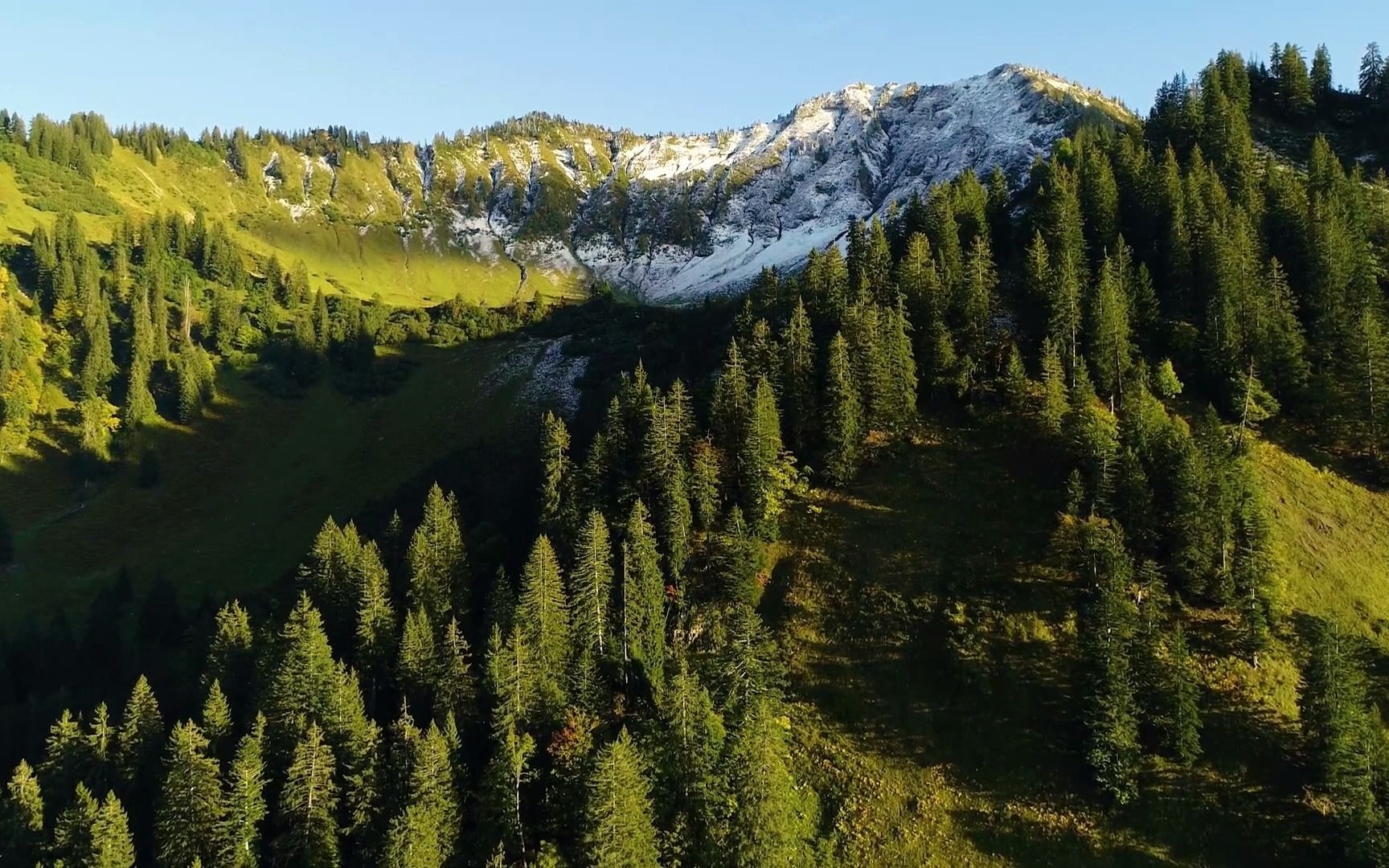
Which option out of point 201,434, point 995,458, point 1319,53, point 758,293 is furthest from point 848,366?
point 1319,53

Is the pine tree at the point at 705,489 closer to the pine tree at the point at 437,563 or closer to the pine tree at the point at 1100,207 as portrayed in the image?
the pine tree at the point at 437,563

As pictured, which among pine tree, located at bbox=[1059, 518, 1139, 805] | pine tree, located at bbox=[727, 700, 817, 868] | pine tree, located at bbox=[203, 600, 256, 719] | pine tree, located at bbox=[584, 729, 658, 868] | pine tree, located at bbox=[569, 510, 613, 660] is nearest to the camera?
pine tree, located at bbox=[584, 729, 658, 868]

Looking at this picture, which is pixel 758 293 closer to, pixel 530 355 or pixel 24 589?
pixel 530 355

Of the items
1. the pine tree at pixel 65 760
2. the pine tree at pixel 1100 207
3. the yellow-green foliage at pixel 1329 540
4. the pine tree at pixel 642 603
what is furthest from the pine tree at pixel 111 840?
the pine tree at pixel 1100 207

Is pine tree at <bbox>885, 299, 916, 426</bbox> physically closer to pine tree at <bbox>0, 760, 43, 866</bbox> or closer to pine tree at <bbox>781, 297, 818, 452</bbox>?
pine tree at <bbox>781, 297, 818, 452</bbox>

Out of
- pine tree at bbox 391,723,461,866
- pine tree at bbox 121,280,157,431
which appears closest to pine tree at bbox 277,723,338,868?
pine tree at bbox 391,723,461,866

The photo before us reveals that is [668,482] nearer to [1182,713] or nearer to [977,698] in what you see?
[977,698]
